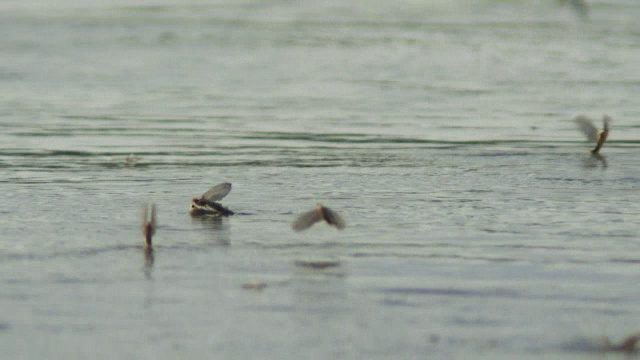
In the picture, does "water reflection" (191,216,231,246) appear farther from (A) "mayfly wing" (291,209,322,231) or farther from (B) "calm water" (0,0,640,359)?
(A) "mayfly wing" (291,209,322,231)

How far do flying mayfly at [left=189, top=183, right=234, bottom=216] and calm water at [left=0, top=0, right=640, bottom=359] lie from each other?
0.35 ft

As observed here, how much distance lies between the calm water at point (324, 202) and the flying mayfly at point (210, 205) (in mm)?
106

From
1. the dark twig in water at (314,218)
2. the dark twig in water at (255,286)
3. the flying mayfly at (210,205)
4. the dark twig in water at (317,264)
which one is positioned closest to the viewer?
the dark twig in water at (255,286)

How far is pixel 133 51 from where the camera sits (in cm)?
2033

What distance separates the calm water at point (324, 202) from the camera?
195 inches

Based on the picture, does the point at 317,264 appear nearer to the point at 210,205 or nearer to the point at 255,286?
the point at 255,286

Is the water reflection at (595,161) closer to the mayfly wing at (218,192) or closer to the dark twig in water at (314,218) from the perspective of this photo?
the mayfly wing at (218,192)

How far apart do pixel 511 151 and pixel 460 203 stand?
2.52m

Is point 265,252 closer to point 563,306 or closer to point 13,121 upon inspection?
point 563,306

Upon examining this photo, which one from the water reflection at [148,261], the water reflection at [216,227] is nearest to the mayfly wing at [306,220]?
the water reflection at [216,227]

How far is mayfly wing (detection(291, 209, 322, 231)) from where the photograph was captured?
6.52 m

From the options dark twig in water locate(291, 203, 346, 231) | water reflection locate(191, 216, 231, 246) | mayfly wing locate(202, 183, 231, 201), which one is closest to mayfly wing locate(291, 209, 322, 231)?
dark twig in water locate(291, 203, 346, 231)

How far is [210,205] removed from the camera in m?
7.44

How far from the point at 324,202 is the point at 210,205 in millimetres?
777
